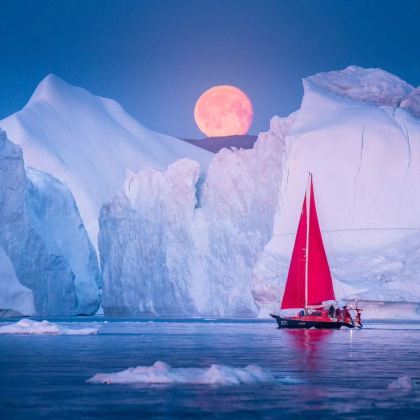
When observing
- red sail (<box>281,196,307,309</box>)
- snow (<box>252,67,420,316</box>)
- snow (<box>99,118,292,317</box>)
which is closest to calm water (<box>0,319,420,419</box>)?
red sail (<box>281,196,307,309</box>)

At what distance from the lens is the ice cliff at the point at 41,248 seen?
51.6 m

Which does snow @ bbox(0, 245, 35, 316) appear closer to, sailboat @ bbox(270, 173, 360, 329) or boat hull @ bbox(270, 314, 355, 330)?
sailboat @ bbox(270, 173, 360, 329)

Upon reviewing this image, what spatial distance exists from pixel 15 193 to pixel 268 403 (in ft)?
147

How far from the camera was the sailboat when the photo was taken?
3428cm

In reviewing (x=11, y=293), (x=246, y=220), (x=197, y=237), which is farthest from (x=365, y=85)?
(x=11, y=293)

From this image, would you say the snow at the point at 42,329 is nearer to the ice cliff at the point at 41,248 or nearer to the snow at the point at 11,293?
the snow at the point at 11,293

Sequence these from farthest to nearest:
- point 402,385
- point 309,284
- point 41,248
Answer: point 41,248
point 309,284
point 402,385

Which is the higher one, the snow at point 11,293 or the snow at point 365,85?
the snow at point 365,85

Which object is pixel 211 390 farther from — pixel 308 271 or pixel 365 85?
pixel 365 85

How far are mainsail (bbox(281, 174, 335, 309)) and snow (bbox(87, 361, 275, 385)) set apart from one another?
24263mm

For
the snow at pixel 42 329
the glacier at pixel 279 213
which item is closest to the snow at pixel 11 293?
the glacier at pixel 279 213

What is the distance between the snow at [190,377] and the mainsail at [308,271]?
24.3 meters

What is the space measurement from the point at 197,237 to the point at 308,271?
67.3ft

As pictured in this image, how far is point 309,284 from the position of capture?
35.3 m
